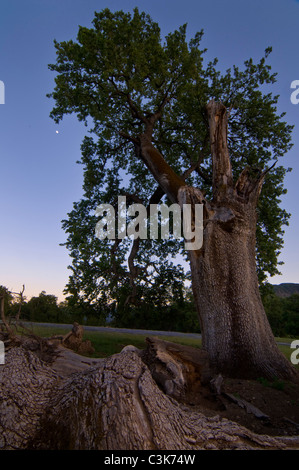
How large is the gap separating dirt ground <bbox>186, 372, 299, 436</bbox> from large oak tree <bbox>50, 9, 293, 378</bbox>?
1.91ft

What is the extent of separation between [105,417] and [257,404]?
438cm

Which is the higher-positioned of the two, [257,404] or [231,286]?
[231,286]

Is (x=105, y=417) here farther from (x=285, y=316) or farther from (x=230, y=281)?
(x=285, y=316)

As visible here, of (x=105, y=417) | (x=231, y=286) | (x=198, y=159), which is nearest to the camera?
(x=105, y=417)

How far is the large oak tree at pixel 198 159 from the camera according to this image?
7195 mm

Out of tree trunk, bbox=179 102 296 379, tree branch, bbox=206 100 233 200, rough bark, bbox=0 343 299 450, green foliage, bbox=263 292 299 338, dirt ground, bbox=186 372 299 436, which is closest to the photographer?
rough bark, bbox=0 343 299 450

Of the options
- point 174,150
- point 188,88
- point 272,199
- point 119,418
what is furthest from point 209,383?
point 174,150

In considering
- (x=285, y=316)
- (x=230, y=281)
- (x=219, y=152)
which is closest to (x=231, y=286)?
(x=230, y=281)

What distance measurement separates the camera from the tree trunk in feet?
22.1

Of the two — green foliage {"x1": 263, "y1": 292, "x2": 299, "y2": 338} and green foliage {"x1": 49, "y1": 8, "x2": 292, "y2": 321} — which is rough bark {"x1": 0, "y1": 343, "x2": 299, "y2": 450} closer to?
green foliage {"x1": 49, "y1": 8, "x2": 292, "y2": 321}

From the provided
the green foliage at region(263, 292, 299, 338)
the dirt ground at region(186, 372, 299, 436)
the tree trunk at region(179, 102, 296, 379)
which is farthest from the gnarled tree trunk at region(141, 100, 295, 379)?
the green foliage at region(263, 292, 299, 338)

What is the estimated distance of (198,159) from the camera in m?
12.6

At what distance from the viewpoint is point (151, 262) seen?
1480cm
